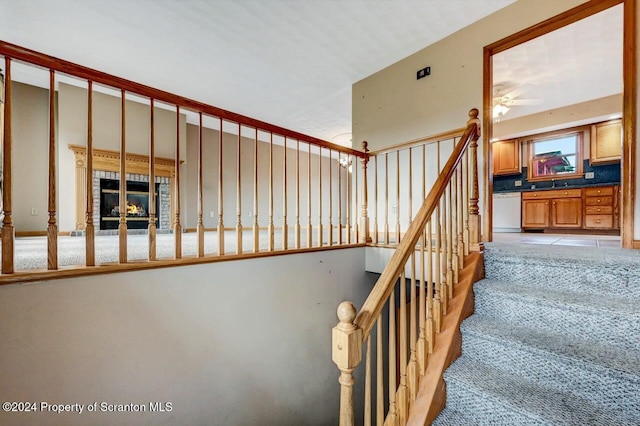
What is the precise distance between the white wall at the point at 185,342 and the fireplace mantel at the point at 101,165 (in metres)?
3.62

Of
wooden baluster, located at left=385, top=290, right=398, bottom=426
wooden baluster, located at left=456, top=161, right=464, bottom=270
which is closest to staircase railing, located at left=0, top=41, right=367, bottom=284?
wooden baluster, located at left=456, top=161, right=464, bottom=270

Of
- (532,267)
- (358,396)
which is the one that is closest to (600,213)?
(532,267)

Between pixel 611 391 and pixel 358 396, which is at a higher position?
pixel 611 391

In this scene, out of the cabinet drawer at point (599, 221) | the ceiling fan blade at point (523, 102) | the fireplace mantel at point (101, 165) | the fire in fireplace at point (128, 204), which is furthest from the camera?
the fire in fireplace at point (128, 204)

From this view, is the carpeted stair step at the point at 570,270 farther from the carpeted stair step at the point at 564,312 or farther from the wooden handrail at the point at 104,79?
the wooden handrail at the point at 104,79

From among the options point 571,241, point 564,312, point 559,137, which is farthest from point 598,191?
point 564,312

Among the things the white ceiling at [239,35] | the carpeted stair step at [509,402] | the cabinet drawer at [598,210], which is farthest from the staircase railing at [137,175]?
the cabinet drawer at [598,210]

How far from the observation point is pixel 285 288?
2180 mm

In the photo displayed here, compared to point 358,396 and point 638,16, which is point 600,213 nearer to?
point 638,16

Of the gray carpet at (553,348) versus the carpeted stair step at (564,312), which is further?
the carpeted stair step at (564,312)

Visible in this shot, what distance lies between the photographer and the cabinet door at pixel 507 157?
6.20m

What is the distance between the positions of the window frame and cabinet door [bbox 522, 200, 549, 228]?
54cm

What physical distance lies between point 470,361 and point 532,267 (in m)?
0.75

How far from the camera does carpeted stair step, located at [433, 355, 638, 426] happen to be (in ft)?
3.67
